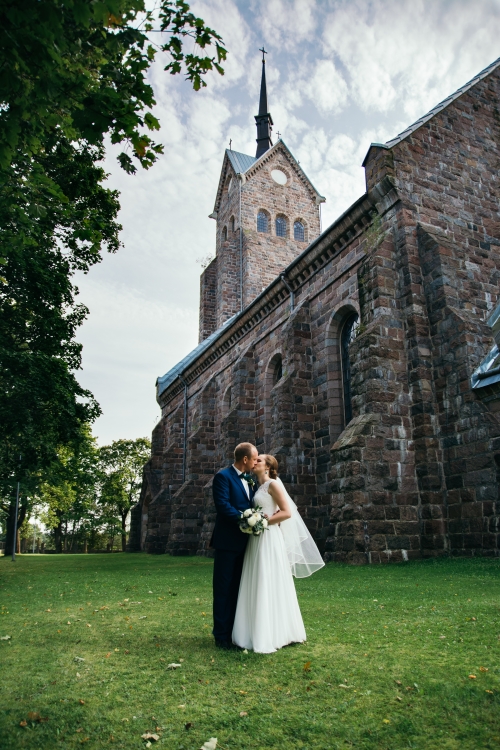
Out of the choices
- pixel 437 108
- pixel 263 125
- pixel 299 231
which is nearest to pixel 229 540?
pixel 437 108

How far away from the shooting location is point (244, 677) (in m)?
3.74

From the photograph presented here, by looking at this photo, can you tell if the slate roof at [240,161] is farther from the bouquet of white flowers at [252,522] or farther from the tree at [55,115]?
the bouquet of white flowers at [252,522]

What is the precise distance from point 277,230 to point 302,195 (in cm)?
402

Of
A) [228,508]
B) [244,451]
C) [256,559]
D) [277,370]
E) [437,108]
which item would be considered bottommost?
[256,559]

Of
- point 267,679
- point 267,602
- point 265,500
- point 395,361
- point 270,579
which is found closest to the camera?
point 267,679

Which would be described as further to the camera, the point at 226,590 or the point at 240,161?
the point at 240,161

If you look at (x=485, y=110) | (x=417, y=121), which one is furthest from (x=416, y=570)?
(x=485, y=110)

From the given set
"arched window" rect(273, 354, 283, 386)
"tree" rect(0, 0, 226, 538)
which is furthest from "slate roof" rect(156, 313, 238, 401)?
"tree" rect(0, 0, 226, 538)

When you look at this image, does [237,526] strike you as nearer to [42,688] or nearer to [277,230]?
[42,688]

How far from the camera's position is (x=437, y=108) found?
14672 millimetres

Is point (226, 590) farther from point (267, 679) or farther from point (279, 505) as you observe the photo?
point (267, 679)

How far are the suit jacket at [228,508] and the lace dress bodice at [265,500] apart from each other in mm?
104

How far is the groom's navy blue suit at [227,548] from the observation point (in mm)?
4770

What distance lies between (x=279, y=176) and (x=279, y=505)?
37047 millimetres
